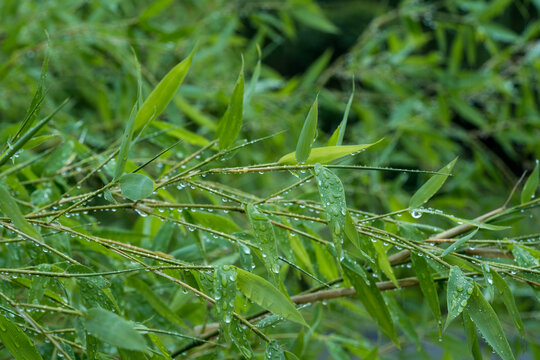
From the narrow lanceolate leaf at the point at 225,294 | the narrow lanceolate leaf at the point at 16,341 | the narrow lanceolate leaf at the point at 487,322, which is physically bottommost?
the narrow lanceolate leaf at the point at 487,322

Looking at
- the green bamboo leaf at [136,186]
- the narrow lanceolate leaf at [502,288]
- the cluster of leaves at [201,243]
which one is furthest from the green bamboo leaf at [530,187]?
the green bamboo leaf at [136,186]

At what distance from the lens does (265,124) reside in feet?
4.84

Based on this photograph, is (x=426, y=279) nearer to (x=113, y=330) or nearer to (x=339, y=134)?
(x=339, y=134)

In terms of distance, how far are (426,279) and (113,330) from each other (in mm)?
254

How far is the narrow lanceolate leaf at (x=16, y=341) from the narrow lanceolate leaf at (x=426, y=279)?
0.28m

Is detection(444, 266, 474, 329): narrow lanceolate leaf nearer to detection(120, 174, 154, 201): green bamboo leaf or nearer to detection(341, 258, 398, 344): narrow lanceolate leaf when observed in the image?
detection(341, 258, 398, 344): narrow lanceolate leaf

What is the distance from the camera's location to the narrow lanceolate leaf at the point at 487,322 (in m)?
0.43

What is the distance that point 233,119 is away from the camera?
50 cm

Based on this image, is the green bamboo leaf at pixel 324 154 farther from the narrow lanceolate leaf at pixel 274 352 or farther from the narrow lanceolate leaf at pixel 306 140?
the narrow lanceolate leaf at pixel 274 352

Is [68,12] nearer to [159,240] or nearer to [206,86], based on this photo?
[206,86]

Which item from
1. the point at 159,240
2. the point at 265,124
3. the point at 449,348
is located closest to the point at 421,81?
the point at 265,124

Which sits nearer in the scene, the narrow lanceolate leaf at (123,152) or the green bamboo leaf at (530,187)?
the narrow lanceolate leaf at (123,152)

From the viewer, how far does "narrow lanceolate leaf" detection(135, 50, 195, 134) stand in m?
0.46

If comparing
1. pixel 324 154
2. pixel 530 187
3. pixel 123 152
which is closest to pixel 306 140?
pixel 324 154
